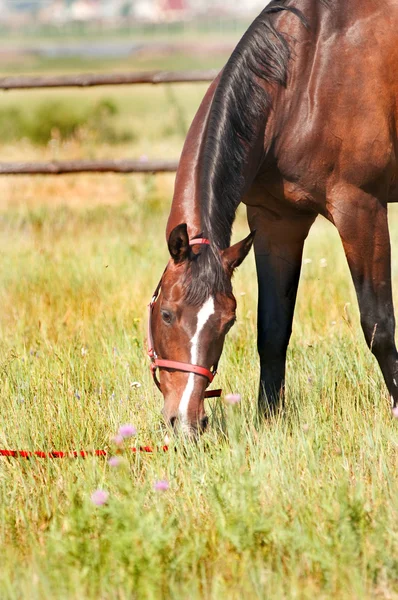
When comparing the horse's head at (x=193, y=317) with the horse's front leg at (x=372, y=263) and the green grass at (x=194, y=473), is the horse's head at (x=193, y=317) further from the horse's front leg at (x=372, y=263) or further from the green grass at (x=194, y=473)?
the horse's front leg at (x=372, y=263)

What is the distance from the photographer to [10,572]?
2197mm

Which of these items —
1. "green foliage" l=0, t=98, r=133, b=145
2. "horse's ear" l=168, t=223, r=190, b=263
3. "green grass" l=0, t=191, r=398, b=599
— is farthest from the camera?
"green foliage" l=0, t=98, r=133, b=145

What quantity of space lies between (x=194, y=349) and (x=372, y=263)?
98 cm

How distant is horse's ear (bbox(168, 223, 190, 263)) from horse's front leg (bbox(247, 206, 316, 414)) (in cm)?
90

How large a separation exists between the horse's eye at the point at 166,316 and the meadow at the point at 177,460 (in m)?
0.41

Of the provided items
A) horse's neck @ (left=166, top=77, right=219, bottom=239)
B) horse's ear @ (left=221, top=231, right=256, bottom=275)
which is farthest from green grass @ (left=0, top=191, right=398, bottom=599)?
horse's neck @ (left=166, top=77, right=219, bottom=239)

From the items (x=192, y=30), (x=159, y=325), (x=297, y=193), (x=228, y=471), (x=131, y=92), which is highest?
(x=192, y=30)

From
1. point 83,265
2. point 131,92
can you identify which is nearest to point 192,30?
point 131,92

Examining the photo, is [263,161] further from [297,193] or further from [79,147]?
[79,147]

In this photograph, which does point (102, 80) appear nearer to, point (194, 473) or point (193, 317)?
point (193, 317)

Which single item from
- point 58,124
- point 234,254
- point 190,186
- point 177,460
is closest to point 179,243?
point 234,254

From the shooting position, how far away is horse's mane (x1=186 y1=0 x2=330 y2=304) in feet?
9.15

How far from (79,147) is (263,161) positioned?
8.37 m

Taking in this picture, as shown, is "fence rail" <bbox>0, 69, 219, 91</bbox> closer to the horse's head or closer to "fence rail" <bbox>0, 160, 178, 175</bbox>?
"fence rail" <bbox>0, 160, 178, 175</bbox>
